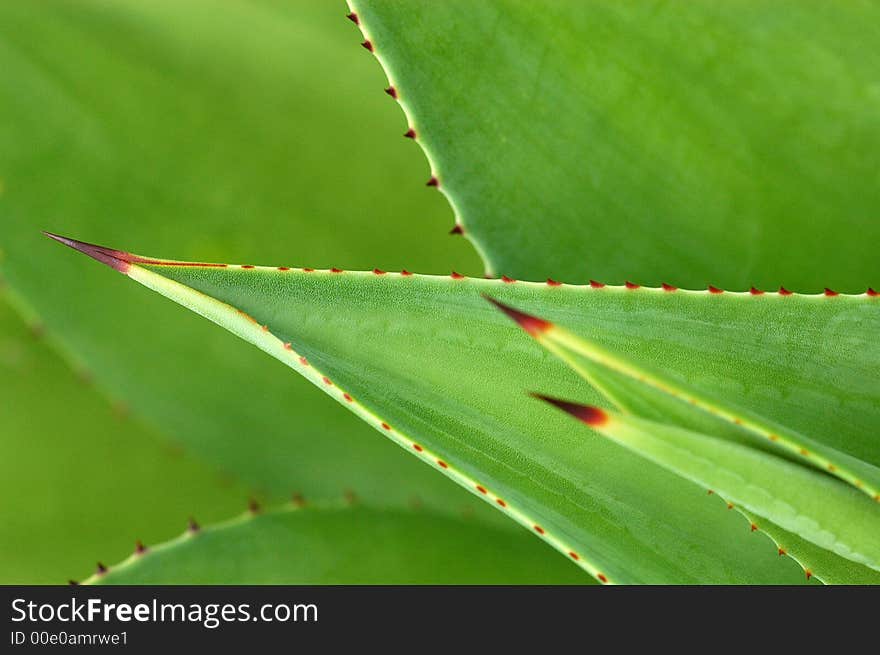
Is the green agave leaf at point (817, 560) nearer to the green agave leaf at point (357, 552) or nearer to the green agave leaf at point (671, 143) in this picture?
the green agave leaf at point (671, 143)

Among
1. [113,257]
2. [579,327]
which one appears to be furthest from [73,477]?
[579,327]

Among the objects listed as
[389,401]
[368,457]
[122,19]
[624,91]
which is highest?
[122,19]

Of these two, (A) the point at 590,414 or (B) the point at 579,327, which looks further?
(B) the point at 579,327

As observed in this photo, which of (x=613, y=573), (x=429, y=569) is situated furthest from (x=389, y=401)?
(x=429, y=569)

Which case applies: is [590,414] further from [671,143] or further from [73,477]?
[73,477]

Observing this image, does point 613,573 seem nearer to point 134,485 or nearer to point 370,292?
point 370,292

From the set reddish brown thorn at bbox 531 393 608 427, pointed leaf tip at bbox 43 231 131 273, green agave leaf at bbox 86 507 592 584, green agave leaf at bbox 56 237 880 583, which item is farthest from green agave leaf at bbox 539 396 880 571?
green agave leaf at bbox 86 507 592 584

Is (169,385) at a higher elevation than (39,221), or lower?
lower
